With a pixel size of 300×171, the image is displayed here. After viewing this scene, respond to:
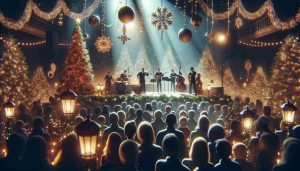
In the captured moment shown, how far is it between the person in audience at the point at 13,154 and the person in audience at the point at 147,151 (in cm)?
174

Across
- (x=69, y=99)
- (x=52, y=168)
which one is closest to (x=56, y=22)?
(x=69, y=99)

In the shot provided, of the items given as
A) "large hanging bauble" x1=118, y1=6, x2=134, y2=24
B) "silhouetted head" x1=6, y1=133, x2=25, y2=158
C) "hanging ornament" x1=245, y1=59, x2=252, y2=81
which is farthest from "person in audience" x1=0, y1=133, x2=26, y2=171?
"hanging ornament" x1=245, y1=59, x2=252, y2=81

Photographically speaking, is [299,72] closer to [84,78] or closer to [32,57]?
[84,78]

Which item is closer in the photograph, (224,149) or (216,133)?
(224,149)

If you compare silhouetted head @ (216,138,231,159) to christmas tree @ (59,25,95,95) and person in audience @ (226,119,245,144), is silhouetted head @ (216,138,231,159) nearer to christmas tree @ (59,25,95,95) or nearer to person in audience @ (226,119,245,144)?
person in audience @ (226,119,245,144)

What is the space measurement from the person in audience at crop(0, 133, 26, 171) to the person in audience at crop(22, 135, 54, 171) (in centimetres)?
10

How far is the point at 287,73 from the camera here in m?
16.3

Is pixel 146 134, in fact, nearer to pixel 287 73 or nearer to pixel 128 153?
pixel 128 153

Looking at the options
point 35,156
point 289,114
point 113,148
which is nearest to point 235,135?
point 289,114

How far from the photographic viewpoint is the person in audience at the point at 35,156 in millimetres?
4562

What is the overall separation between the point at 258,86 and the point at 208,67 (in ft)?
21.4

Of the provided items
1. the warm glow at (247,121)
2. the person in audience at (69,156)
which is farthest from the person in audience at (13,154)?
the warm glow at (247,121)

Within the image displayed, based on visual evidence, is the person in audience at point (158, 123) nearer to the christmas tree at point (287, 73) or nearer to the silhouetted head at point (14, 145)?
the silhouetted head at point (14, 145)

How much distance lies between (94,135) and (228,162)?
1.79 metres
